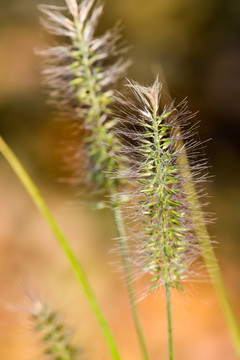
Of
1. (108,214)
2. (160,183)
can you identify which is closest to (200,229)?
(160,183)

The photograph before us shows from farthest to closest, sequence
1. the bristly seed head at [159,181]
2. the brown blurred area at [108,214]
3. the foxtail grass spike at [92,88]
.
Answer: the brown blurred area at [108,214] < the foxtail grass spike at [92,88] < the bristly seed head at [159,181]

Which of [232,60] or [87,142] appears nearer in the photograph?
[87,142]

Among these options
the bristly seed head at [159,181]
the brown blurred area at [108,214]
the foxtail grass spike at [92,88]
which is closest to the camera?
the bristly seed head at [159,181]

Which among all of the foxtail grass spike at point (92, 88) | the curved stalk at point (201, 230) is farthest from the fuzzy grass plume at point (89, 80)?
the curved stalk at point (201, 230)

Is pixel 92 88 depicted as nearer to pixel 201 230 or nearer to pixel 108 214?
pixel 201 230

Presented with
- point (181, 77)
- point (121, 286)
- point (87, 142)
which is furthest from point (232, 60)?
point (87, 142)

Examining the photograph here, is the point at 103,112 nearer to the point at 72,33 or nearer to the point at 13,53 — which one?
the point at 72,33

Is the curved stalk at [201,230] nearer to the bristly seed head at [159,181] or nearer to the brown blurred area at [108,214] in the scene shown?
the bristly seed head at [159,181]
